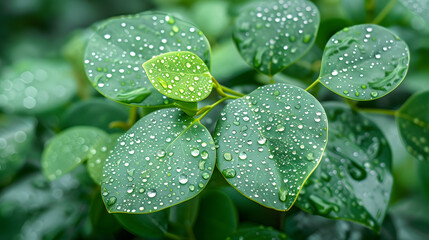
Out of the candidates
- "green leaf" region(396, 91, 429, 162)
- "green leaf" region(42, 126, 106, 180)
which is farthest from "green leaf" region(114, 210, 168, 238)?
"green leaf" region(396, 91, 429, 162)

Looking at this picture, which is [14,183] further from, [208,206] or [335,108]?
[335,108]

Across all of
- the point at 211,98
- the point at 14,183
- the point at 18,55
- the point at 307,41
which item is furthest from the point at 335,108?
the point at 18,55

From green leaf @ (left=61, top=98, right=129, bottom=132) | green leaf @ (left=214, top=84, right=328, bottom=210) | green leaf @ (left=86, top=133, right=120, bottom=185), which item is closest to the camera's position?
green leaf @ (left=214, top=84, right=328, bottom=210)

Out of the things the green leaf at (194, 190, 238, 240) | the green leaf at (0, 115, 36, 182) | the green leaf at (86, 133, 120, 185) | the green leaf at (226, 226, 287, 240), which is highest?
the green leaf at (86, 133, 120, 185)

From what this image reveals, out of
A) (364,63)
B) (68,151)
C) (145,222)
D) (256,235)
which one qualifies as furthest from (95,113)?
(364,63)

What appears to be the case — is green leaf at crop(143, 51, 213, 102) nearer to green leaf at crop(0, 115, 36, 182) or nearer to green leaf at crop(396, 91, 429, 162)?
green leaf at crop(396, 91, 429, 162)

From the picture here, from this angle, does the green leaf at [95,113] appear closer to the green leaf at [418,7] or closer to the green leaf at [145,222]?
the green leaf at [145,222]

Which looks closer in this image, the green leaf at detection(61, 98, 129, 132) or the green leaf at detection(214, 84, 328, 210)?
the green leaf at detection(214, 84, 328, 210)
